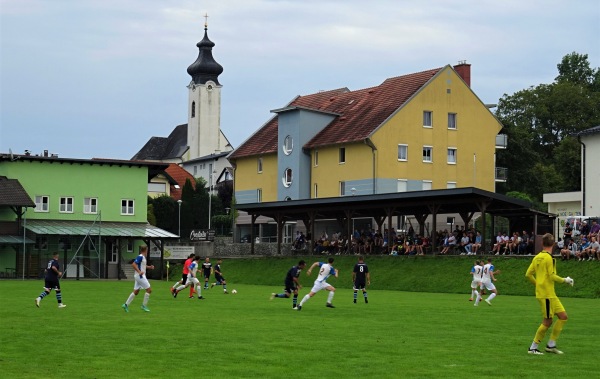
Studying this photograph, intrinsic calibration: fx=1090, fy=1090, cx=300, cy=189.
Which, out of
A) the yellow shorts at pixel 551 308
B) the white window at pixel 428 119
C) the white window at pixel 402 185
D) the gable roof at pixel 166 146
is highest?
the gable roof at pixel 166 146

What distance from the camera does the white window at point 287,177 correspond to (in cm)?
8881

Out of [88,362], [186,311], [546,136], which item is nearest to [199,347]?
[88,362]

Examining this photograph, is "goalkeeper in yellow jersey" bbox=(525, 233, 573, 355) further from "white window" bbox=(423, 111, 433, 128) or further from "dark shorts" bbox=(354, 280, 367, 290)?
"white window" bbox=(423, 111, 433, 128)

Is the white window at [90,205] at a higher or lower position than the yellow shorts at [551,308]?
higher

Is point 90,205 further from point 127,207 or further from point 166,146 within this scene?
point 166,146

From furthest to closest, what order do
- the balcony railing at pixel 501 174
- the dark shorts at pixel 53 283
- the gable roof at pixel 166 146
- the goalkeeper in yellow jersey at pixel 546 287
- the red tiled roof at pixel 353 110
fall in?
the gable roof at pixel 166 146
the balcony railing at pixel 501 174
the red tiled roof at pixel 353 110
the dark shorts at pixel 53 283
the goalkeeper in yellow jersey at pixel 546 287

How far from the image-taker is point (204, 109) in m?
165

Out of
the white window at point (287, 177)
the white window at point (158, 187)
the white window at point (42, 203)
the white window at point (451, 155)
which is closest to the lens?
the white window at point (42, 203)

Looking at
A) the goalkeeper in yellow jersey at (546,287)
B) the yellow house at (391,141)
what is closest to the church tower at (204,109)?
the yellow house at (391,141)

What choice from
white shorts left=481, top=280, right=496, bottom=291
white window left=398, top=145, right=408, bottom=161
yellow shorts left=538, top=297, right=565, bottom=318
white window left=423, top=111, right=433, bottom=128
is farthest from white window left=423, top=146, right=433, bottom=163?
yellow shorts left=538, top=297, right=565, bottom=318

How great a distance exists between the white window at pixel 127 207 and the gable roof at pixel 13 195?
9345 millimetres

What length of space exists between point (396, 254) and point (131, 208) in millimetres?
31733

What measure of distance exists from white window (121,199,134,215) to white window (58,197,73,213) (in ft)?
14.6

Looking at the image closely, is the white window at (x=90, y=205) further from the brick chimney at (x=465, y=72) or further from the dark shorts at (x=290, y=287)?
the dark shorts at (x=290, y=287)
